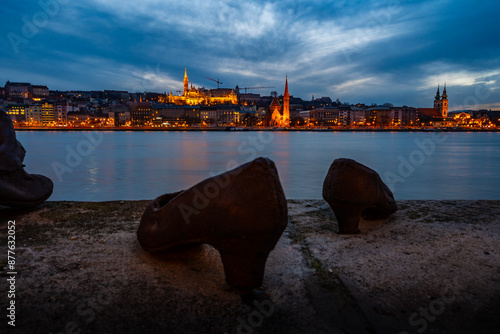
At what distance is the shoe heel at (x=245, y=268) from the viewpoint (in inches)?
124

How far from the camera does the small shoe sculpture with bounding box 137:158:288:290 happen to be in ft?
9.62

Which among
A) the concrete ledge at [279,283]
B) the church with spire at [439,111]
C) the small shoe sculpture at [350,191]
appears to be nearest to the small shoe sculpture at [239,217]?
the concrete ledge at [279,283]

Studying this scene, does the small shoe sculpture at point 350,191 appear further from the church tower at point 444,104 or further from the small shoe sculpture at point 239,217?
the church tower at point 444,104

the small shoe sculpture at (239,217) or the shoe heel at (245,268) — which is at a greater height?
the small shoe sculpture at (239,217)

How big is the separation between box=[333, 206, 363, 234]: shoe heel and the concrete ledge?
0.19 meters

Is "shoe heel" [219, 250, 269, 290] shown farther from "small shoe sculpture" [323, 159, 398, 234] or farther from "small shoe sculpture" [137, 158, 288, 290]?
"small shoe sculpture" [323, 159, 398, 234]

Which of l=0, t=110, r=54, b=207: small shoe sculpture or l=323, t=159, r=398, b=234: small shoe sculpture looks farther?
l=0, t=110, r=54, b=207: small shoe sculpture

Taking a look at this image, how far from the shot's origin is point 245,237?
2986mm

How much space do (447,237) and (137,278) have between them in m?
4.21

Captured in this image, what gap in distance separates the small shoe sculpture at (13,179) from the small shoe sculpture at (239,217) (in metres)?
3.74

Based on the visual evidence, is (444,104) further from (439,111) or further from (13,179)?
(13,179)

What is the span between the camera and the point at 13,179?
5758 millimetres

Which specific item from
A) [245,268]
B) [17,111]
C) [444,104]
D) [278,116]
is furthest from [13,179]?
[444,104]

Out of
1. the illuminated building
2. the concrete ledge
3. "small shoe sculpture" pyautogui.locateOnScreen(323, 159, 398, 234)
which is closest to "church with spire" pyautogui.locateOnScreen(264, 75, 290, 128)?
the illuminated building
